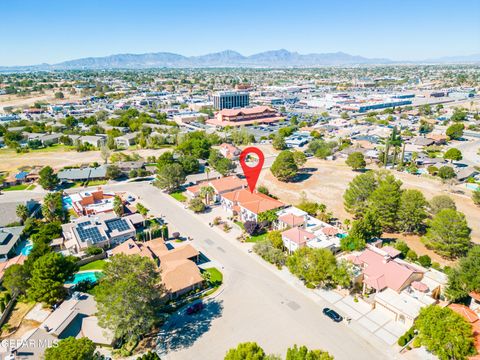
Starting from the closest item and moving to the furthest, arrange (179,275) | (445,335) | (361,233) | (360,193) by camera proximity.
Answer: (445,335), (179,275), (361,233), (360,193)

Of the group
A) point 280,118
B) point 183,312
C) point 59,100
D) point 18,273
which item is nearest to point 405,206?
point 183,312

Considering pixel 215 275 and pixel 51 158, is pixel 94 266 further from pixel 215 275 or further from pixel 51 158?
pixel 51 158

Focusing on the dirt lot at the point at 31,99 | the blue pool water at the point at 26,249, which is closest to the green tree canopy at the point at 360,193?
the blue pool water at the point at 26,249

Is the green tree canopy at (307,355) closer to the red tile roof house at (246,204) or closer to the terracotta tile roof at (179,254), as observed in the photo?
the terracotta tile roof at (179,254)

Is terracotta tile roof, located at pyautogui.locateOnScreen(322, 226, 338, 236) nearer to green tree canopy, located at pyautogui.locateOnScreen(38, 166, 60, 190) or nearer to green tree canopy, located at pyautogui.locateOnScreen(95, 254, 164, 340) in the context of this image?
green tree canopy, located at pyautogui.locateOnScreen(95, 254, 164, 340)

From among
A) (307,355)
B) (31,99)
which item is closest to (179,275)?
(307,355)

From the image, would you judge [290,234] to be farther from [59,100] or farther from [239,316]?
[59,100]
